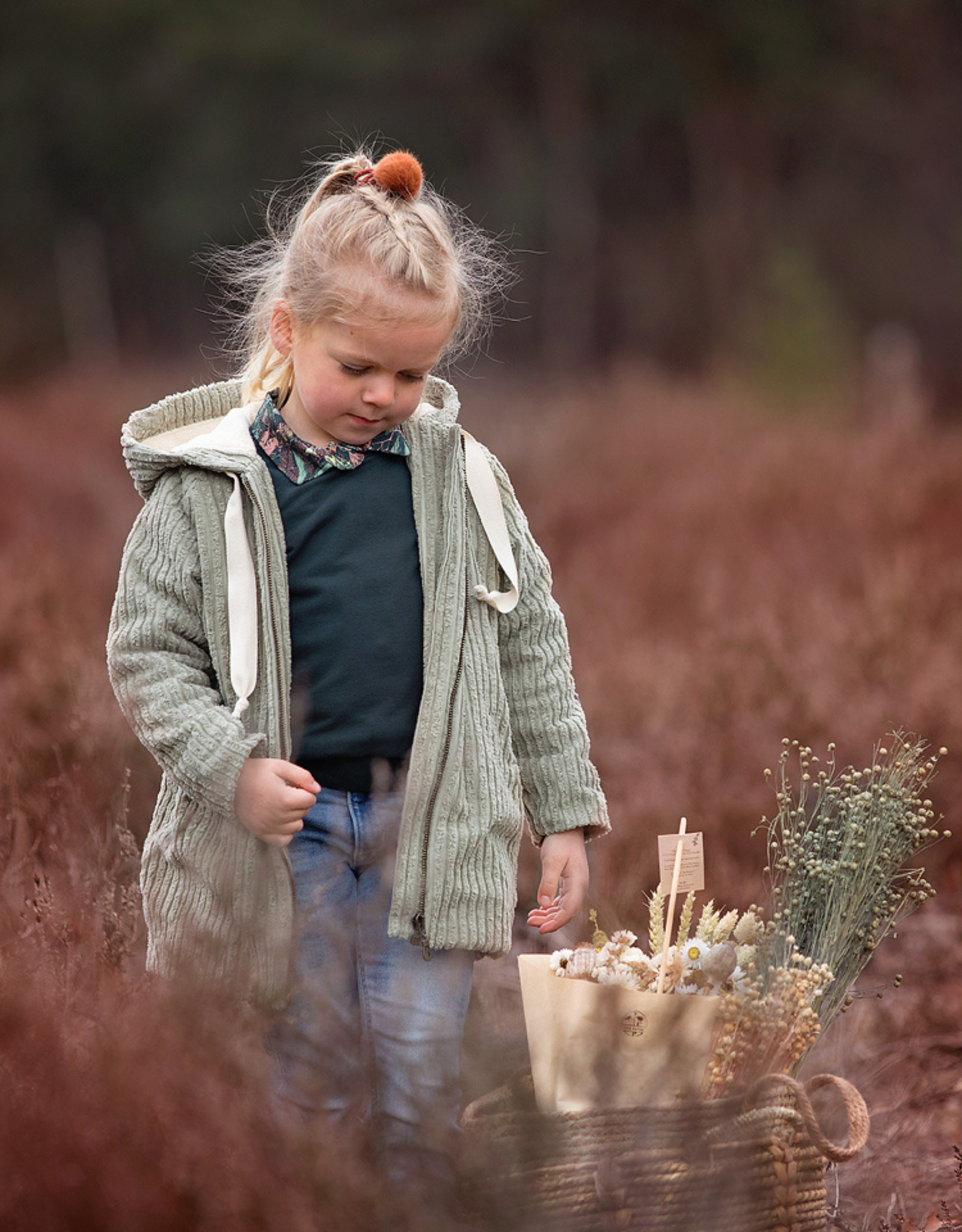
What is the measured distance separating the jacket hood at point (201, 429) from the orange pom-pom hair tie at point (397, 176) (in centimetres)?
29

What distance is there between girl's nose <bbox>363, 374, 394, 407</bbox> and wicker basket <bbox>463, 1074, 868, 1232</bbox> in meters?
0.90

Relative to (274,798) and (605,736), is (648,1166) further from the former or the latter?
(605,736)

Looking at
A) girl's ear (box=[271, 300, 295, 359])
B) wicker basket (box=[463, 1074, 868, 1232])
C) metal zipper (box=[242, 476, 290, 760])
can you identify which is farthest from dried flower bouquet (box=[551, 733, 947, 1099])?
girl's ear (box=[271, 300, 295, 359])

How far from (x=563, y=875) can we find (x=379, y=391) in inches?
29.4

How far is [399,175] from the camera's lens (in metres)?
2.00

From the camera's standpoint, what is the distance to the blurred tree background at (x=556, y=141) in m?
24.5

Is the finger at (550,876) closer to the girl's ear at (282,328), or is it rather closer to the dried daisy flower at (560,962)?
the dried daisy flower at (560,962)

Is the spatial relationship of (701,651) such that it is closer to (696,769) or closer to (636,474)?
(696,769)

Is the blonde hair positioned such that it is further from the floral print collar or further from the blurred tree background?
the blurred tree background

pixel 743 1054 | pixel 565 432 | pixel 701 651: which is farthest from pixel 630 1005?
pixel 565 432

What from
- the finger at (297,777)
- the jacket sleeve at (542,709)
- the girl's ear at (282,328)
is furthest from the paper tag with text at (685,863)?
the girl's ear at (282,328)

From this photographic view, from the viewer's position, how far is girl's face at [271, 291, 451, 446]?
6.24 ft

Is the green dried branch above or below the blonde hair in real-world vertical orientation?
below

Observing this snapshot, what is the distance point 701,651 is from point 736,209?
22.9m
